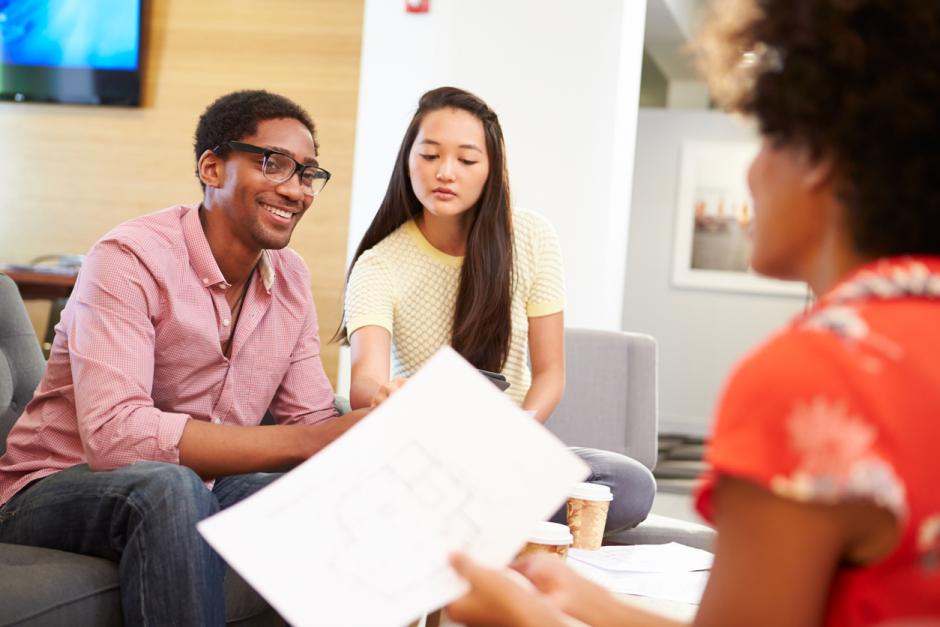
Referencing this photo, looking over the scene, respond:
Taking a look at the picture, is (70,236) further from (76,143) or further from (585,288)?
(585,288)

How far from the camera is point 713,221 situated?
800cm

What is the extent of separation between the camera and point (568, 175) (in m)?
4.24

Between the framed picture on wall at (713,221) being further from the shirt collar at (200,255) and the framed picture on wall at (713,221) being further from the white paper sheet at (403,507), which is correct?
the white paper sheet at (403,507)

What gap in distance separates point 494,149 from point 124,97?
274 cm

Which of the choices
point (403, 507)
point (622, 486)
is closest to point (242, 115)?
point (622, 486)

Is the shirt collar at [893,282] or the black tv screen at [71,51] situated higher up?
the black tv screen at [71,51]

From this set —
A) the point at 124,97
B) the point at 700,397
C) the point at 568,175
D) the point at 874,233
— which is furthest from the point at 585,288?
the point at 700,397

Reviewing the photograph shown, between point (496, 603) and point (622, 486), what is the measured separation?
1598 mm

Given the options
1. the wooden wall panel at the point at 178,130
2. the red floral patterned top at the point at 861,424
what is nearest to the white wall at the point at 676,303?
the wooden wall panel at the point at 178,130

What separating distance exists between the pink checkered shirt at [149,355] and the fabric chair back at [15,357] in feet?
1.04

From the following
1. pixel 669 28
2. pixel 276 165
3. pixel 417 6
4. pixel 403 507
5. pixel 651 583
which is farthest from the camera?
pixel 669 28

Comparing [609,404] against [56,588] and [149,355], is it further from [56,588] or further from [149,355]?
[56,588]

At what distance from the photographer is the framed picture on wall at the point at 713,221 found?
7.94 metres

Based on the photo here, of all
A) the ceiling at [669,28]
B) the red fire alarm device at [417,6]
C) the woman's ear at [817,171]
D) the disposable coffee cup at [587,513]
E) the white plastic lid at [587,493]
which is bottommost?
the disposable coffee cup at [587,513]
